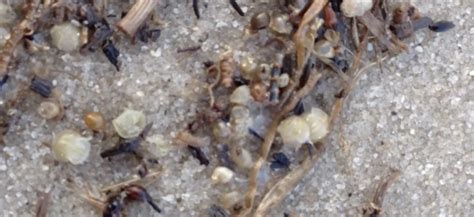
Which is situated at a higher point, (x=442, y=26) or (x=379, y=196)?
(x=442, y=26)

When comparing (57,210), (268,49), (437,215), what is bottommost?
(437,215)

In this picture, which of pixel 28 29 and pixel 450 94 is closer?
pixel 28 29

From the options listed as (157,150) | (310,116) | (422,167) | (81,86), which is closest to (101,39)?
(81,86)

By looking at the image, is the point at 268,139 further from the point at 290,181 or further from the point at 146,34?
the point at 146,34

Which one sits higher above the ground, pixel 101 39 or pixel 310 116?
pixel 101 39

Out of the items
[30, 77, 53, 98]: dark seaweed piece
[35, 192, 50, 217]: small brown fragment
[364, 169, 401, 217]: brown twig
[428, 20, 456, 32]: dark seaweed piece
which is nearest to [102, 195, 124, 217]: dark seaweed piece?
[35, 192, 50, 217]: small brown fragment

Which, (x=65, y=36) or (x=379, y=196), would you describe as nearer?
(x=65, y=36)

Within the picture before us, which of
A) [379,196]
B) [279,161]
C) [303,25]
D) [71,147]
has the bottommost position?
[379,196]

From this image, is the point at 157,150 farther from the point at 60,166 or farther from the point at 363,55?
the point at 363,55

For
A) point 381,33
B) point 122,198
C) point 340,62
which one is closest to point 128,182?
point 122,198
